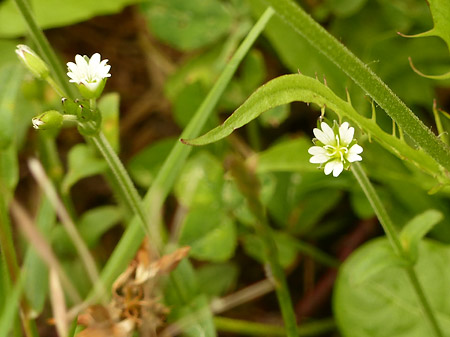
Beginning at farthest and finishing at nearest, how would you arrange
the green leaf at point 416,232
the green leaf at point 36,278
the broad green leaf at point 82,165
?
the broad green leaf at point 82,165, the green leaf at point 36,278, the green leaf at point 416,232

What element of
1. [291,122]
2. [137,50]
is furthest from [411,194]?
[137,50]

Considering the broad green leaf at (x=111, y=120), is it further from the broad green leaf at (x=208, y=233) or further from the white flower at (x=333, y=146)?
the white flower at (x=333, y=146)

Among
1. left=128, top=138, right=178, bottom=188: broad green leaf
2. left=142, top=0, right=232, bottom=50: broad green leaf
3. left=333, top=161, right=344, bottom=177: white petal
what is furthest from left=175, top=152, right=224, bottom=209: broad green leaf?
left=333, top=161, right=344, bottom=177: white petal

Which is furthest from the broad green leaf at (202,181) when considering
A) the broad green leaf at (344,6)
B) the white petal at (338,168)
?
the white petal at (338,168)

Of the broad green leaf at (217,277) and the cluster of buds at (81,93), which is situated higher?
the cluster of buds at (81,93)

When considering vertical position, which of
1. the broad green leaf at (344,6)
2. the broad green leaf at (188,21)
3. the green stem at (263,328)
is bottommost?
the green stem at (263,328)

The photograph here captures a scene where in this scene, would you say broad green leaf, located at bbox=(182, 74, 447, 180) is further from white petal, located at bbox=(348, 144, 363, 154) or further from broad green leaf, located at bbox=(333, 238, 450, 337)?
broad green leaf, located at bbox=(333, 238, 450, 337)

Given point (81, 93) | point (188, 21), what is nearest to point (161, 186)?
point (81, 93)
